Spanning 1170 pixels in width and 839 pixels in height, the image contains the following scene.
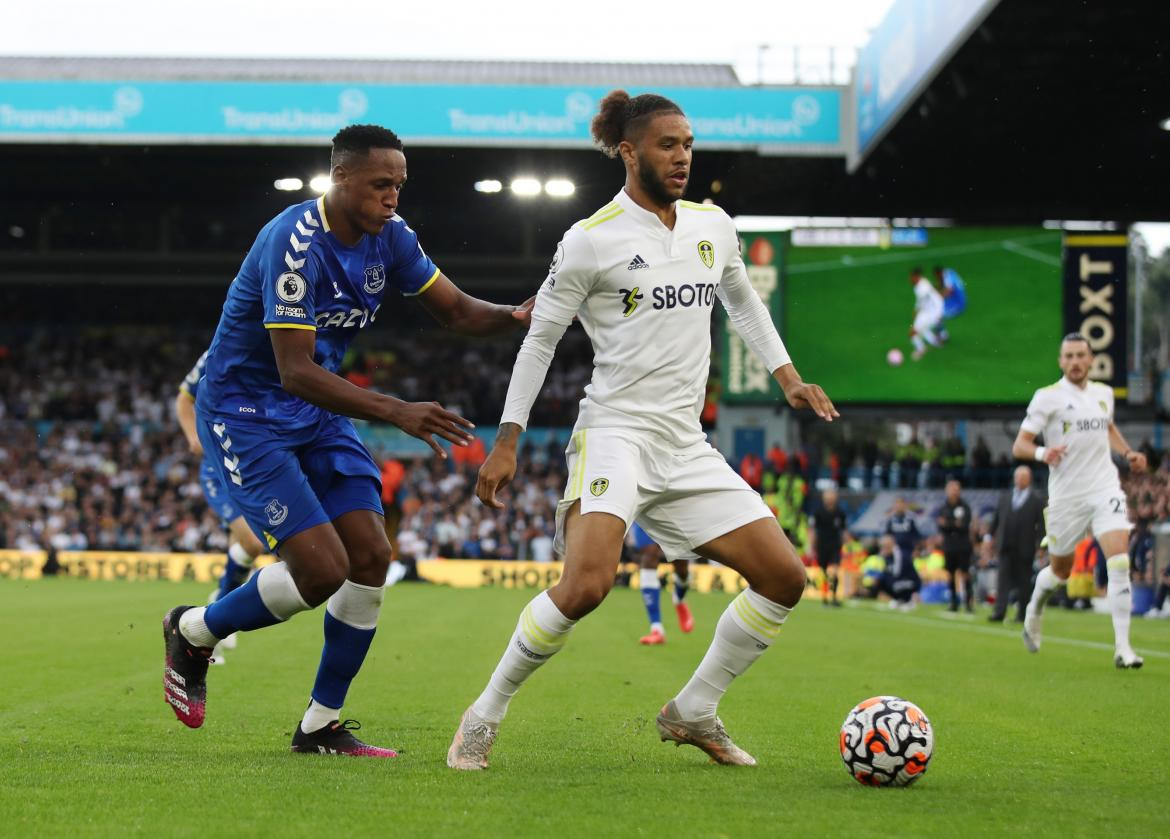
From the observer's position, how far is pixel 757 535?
5527 mm

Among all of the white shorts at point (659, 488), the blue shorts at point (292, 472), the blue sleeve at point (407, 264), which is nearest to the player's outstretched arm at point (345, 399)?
the blue shorts at point (292, 472)

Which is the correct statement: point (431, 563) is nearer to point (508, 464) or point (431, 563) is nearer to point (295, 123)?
point (295, 123)

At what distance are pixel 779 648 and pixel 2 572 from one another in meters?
22.7

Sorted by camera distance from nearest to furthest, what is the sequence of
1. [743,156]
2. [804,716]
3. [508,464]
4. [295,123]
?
[508,464], [804,716], [295,123], [743,156]

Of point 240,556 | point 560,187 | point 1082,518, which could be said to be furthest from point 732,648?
point 560,187

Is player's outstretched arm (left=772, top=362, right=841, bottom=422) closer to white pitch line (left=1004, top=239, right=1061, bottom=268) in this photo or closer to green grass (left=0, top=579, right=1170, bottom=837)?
green grass (left=0, top=579, right=1170, bottom=837)

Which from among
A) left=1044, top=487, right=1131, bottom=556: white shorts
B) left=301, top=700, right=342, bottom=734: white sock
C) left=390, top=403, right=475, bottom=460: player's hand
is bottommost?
left=301, top=700, right=342, bottom=734: white sock

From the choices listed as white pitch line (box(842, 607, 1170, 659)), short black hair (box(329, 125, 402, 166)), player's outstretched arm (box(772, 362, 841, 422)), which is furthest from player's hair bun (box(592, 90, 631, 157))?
white pitch line (box(842, 607, 1170, 659))

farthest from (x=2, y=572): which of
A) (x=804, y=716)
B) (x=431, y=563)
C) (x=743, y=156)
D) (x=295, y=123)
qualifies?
(x=804, y=716)

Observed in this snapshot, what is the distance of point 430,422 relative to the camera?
17.4ft

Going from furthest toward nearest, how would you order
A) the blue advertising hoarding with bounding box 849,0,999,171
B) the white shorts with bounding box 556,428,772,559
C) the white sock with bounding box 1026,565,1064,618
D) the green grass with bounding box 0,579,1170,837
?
the blue advertising hoarding with bounding box 849,0,999,171 → the white sock with bounding box 1026,565,1064,618 → the white shorts with bounding box 556,428,772,559 → the green grass with bounding box 0,579,1170,837

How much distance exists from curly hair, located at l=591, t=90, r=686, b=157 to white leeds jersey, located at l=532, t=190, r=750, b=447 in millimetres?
245

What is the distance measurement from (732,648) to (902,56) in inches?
822

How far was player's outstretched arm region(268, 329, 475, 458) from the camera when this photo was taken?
5.30 metres
